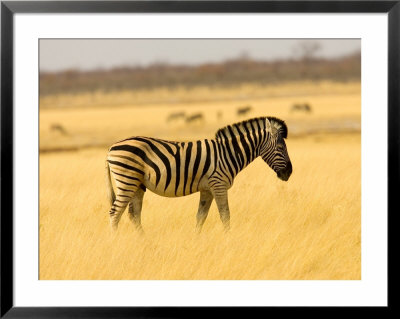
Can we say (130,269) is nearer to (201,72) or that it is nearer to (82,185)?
(82,185)

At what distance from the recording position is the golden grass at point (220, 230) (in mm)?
7426

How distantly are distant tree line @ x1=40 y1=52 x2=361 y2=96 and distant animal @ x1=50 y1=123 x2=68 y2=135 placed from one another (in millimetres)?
380

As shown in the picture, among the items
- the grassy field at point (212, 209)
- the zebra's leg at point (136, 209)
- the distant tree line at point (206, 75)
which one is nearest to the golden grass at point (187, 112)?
the grassy field at point (212, 209)

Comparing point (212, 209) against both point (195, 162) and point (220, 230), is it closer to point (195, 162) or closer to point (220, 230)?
point (220, 230)

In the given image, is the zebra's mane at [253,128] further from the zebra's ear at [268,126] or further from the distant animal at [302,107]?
the distant animal at [302,107]

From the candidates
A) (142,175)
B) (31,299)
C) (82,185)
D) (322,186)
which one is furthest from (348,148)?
(31,299)

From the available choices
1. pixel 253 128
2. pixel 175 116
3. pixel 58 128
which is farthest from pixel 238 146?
pixel 58 128

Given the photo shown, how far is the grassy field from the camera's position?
7.46 meters

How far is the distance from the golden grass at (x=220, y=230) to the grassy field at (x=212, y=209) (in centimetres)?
1

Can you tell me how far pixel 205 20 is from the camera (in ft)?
24.0

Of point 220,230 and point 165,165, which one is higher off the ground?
point 165,165

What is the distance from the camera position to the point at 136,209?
27.2 feet

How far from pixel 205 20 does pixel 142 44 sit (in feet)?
2.53

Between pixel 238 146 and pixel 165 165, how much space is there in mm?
1008
